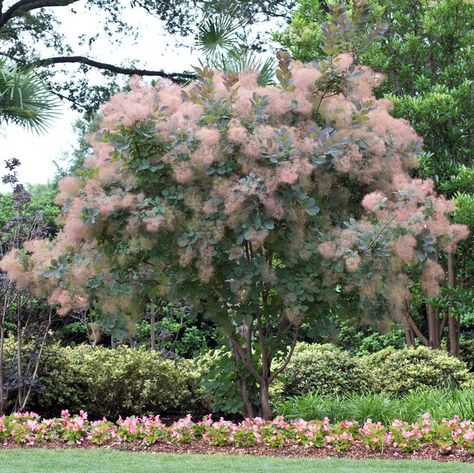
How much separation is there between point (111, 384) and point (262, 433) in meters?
3.36

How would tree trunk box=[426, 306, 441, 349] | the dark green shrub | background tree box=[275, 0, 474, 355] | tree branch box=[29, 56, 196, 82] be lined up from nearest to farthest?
background tree box=[275, 0, 474, 355] → tree trunk box=[426, 306, 441, 349] → the dark green shrub → tree branch box=[29, 56, 196, 82]

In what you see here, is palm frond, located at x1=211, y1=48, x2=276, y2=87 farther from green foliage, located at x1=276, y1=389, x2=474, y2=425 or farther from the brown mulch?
the brown mulch

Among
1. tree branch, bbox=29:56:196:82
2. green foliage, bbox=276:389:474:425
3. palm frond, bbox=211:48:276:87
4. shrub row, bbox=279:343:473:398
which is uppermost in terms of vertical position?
tree branch, bbox=29:56:196:82

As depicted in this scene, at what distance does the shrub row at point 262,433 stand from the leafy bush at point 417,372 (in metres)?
2.91

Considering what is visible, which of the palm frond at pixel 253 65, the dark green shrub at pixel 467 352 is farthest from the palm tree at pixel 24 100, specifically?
the dark green shrub at pixel 467 352

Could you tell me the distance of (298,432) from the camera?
6.88 metres

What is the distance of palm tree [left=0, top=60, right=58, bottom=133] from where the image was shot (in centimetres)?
1131

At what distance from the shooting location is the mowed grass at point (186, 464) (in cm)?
584

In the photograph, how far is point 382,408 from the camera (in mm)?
7859

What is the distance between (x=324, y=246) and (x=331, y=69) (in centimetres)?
147

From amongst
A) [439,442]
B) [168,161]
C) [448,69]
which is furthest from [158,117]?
[448,69]

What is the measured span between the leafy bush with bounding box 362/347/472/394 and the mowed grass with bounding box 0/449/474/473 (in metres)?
3.98

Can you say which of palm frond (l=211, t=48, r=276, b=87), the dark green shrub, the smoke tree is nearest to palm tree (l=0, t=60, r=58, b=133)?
palm frond (l=211, t=48, r=276, b=87)

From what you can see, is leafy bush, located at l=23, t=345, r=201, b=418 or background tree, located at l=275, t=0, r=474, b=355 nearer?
leafy bush, located at l=23, t=345, r=201, b=418
